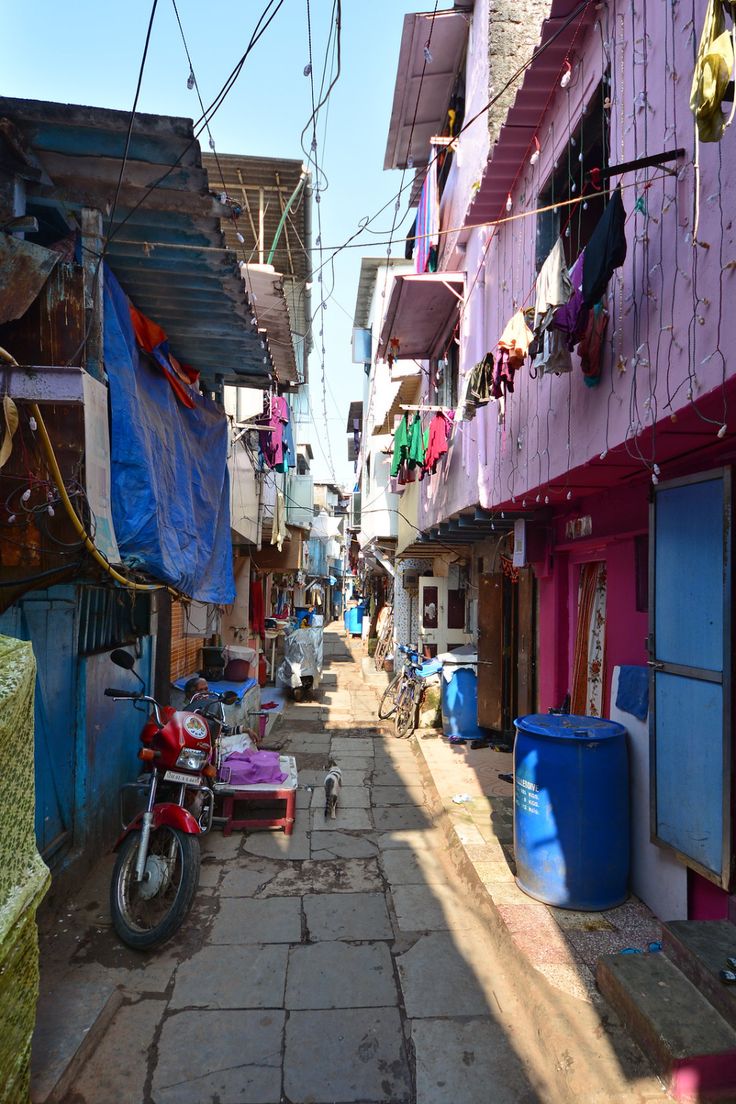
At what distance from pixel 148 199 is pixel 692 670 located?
4.46 metres

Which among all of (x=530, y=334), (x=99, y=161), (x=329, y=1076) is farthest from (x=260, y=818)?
(x=99, y=161)

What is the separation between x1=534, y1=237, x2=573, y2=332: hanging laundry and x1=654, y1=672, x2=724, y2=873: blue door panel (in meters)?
2.42

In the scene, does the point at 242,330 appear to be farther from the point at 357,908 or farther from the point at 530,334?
the point at 357,908

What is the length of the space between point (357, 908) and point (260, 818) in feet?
6.37

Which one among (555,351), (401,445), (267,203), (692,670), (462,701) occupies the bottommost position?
(462,701)

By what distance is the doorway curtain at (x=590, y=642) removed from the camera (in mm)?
6234

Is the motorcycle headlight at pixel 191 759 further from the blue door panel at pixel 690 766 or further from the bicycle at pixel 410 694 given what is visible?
the bicycle at pixel 410 694

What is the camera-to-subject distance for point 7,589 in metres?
4.16

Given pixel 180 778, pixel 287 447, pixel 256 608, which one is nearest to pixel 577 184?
pixel 180 778

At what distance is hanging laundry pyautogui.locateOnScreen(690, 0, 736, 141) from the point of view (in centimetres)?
208

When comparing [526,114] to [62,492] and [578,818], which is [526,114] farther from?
[578,818]

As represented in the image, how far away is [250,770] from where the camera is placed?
21.8ft

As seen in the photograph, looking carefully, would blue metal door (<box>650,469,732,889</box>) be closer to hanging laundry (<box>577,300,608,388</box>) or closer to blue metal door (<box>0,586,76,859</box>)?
hanging laundry (<box>577,300,608,388</box>)

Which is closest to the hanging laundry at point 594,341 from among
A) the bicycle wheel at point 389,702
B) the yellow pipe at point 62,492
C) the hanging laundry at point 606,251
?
the hanging laundry at point 606,251
